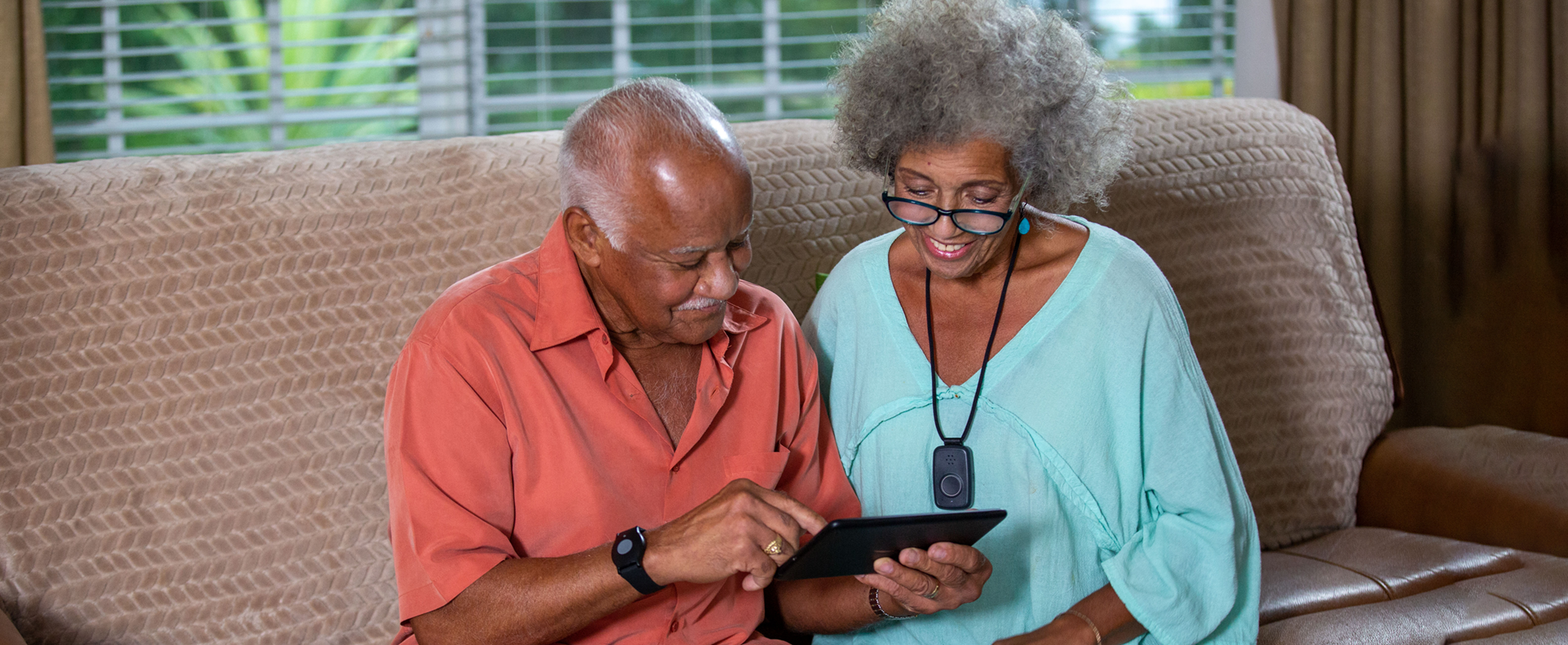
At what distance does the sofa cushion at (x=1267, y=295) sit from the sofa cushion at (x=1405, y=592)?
15cm

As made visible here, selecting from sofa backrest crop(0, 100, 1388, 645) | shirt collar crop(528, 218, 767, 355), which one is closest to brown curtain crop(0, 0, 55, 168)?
sofa backrest crop(0, 100, 1388, 645)

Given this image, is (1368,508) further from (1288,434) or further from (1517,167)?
(1517,167)

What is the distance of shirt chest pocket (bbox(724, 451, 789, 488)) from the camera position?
1.52 metres

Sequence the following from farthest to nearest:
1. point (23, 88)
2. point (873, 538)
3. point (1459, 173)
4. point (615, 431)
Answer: point (1459, 173), point (23, 88), point (615, 431), point (873, 538)

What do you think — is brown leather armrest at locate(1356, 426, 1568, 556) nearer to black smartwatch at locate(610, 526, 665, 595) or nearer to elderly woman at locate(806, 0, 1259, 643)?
elderly woman at locate(806, 0, 1259, 643)

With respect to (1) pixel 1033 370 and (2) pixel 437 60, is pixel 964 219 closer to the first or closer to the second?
(1) pixel 1033 370

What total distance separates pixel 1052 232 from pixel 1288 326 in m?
0.91

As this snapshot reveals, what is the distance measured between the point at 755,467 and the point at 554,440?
0.28m

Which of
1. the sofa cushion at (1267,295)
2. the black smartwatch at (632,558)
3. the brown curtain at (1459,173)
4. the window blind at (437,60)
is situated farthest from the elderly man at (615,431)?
the brown curtain at (1459,173)

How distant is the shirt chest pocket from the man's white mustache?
0.22 m

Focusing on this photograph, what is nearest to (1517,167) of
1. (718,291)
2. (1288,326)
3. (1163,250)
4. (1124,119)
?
(1288,326)

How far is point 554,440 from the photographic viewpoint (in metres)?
1.39

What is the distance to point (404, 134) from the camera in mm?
3496

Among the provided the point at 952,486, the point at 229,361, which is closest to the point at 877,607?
the point at 952,486
